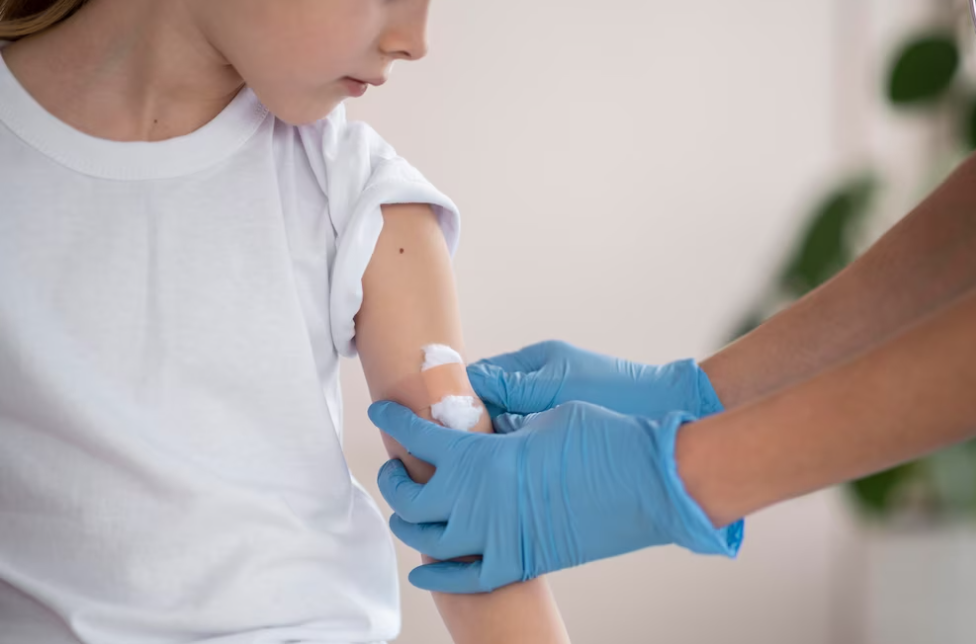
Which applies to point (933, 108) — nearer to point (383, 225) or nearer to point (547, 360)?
point (547, 360)

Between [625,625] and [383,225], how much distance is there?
4.77 ft

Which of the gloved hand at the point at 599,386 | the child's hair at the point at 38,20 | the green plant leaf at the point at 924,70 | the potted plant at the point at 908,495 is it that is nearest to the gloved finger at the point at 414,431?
the gloved hand at the point at 599,386

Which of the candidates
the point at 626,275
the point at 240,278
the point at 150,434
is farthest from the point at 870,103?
the point at 150,434

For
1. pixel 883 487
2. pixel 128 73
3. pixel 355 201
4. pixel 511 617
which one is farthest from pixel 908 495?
pixel 128 73

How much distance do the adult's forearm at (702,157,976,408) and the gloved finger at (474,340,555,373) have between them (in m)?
0.28

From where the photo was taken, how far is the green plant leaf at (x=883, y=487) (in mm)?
1986

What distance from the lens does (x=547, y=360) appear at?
1387 millimetres

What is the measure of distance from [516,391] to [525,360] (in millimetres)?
117

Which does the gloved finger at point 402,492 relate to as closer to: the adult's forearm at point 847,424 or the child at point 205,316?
the child at point 205,316

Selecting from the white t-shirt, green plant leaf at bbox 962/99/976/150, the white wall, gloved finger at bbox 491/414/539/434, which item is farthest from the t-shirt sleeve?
green plant leaf at bbox 962/99/976/150

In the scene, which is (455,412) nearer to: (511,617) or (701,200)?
(511,617)

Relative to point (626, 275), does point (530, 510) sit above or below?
below

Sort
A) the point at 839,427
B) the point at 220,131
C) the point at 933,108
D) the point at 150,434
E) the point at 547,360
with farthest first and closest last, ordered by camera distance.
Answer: the point at 933,108 < the point at 547,360 < the point at 220,131 < the point at 150,434 < the point at 839,427

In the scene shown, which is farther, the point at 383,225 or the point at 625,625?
the point at 625,625
